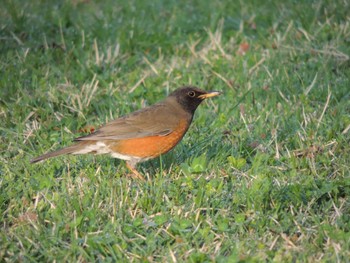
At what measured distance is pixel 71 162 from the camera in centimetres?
668

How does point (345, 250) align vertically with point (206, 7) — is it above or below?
above

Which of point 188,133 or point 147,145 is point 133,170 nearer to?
point 147,145

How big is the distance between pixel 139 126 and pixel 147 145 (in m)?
0.23

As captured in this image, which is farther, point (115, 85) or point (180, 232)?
point (115, 85)

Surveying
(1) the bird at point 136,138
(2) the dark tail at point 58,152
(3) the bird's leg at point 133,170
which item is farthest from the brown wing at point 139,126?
(3) the bird's leg at point 133,170

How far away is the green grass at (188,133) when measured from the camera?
16.9 feet

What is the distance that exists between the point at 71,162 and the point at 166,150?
0.92 meters

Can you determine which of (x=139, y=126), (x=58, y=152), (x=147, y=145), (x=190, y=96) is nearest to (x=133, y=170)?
(x=147, y=145)

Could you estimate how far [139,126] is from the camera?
6.68 meters

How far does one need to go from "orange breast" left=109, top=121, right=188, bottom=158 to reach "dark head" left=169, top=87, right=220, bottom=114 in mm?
430

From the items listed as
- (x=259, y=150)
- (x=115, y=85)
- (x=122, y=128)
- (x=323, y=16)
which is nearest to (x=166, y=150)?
(x=122, y=128)

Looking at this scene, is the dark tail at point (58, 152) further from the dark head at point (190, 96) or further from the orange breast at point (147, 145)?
the dark head at point (190, 96)

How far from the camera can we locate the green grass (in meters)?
5.16

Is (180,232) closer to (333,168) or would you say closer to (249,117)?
(333,168)
